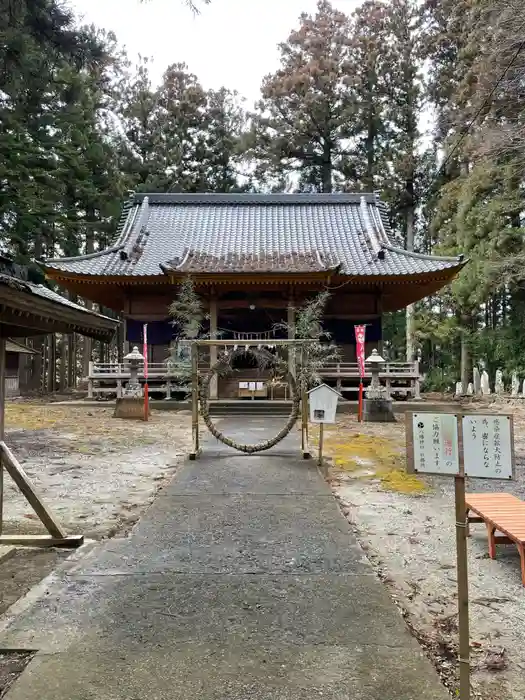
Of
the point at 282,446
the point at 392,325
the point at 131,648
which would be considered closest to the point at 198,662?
the point at 131,648

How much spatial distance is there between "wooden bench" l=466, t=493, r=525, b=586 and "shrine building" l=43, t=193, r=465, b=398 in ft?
33.2

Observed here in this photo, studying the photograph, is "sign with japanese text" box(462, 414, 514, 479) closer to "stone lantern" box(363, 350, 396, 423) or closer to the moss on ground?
the moss on ground

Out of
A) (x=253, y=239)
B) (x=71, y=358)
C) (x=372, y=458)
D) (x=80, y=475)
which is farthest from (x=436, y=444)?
(x=71, y=358)

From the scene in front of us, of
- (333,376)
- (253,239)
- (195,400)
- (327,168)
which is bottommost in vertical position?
(195,400)

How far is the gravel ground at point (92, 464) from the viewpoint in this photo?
4.61 meters

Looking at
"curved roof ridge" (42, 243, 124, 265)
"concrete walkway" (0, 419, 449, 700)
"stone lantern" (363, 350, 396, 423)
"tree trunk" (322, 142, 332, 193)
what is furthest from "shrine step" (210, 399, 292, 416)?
"tree trunk" (322, 142, 332, 193)

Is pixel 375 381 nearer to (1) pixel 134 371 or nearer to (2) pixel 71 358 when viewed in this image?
(1) pixel 134 371

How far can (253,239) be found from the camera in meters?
17.8

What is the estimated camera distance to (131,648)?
7.39 ft

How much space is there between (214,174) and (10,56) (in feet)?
82.2

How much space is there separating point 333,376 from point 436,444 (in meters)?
12.2

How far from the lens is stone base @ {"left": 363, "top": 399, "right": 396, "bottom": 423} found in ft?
39.7

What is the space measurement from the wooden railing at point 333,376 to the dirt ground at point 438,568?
24.6 ft

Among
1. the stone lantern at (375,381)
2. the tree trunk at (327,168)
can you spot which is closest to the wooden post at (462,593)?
the stone lantern at (375,381)
